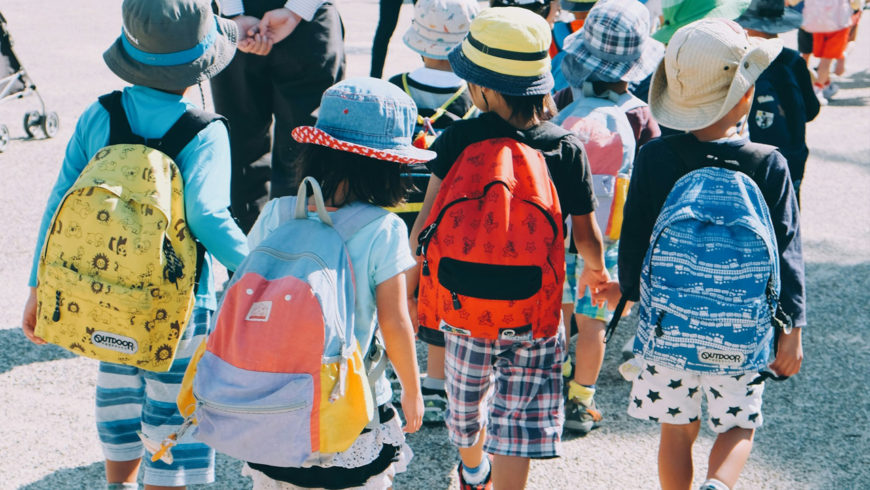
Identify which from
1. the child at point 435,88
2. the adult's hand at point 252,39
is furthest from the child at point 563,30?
the adult's hand at point 252,39

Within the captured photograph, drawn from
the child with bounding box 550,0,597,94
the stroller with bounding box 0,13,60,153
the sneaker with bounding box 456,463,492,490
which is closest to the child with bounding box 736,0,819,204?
the child with bounding box 550,0,597,94

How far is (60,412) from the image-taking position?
3.69 m

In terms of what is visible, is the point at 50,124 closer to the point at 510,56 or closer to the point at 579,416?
the point at 579,416

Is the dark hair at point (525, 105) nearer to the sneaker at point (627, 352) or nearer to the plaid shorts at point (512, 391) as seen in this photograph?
the plaid shorts at point (512, 391)

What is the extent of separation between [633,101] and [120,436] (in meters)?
2.26

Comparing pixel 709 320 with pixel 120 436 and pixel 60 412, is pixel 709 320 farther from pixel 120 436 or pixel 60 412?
pixel 60 412

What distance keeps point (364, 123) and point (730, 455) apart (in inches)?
57.7

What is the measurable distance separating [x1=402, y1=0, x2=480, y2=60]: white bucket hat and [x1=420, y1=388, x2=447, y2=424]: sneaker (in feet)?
4.65

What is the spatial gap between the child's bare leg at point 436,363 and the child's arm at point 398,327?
136 centimetres

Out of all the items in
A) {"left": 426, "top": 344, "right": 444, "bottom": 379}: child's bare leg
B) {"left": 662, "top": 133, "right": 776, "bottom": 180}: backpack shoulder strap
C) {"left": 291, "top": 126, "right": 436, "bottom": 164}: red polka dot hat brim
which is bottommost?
{"left": 426, "top": 344, "right": 444, "bottom": 379}: child's bare leg

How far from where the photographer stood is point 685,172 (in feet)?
8.52

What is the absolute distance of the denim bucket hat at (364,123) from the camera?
7.46ft

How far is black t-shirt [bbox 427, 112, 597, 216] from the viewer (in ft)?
9.01

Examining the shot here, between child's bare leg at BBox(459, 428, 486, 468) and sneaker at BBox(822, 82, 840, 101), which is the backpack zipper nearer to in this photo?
child's bare leg at BBox(459, 428, 486, 468)
